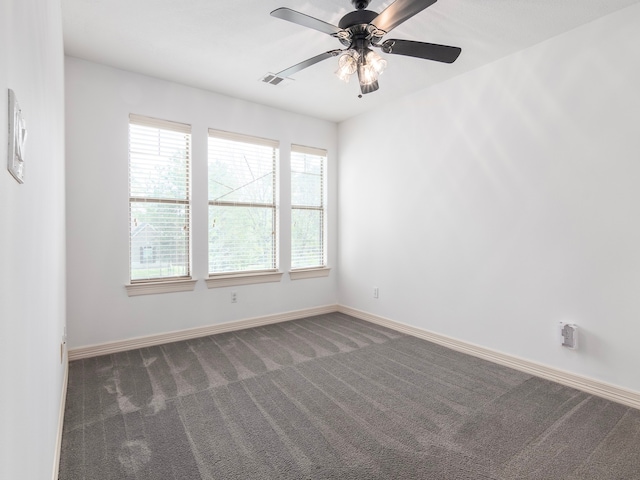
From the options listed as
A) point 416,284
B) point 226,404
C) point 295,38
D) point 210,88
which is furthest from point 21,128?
point 416,284

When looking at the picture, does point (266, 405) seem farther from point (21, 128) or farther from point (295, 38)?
point (295, 38)

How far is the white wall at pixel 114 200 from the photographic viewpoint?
321cm

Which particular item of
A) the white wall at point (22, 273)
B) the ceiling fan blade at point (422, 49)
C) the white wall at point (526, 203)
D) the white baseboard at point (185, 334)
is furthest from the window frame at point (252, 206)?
the white wall at point (22, 273)

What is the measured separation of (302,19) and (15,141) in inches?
67.0

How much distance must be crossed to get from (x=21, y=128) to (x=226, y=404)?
2.13m

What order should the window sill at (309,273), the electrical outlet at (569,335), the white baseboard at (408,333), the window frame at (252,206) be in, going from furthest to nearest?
the window sill at (309,273) < the window frame at (252,206) < the electrical outlet at (569,335) < the white baseboard at (408,333)

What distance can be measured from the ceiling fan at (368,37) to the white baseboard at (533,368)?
2545 mm

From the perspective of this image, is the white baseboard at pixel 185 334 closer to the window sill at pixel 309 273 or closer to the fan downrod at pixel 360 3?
the window sill at pixel 309 273

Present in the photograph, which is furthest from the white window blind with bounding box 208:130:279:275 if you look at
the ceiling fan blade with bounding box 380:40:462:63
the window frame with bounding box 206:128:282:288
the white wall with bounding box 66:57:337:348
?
the ceiling fan blade with bounding box 380:40:462:63

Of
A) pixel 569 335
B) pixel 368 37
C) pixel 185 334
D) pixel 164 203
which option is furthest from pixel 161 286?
pixel 569 335

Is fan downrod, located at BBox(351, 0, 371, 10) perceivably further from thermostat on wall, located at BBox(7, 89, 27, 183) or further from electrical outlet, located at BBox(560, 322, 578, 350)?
electrical outlet, located at BBox(560, 322, 578, 350)

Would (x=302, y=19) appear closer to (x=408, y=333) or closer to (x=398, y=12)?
(x=398, y=12)

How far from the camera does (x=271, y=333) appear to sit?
13.1ft

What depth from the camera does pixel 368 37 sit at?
213 cm
